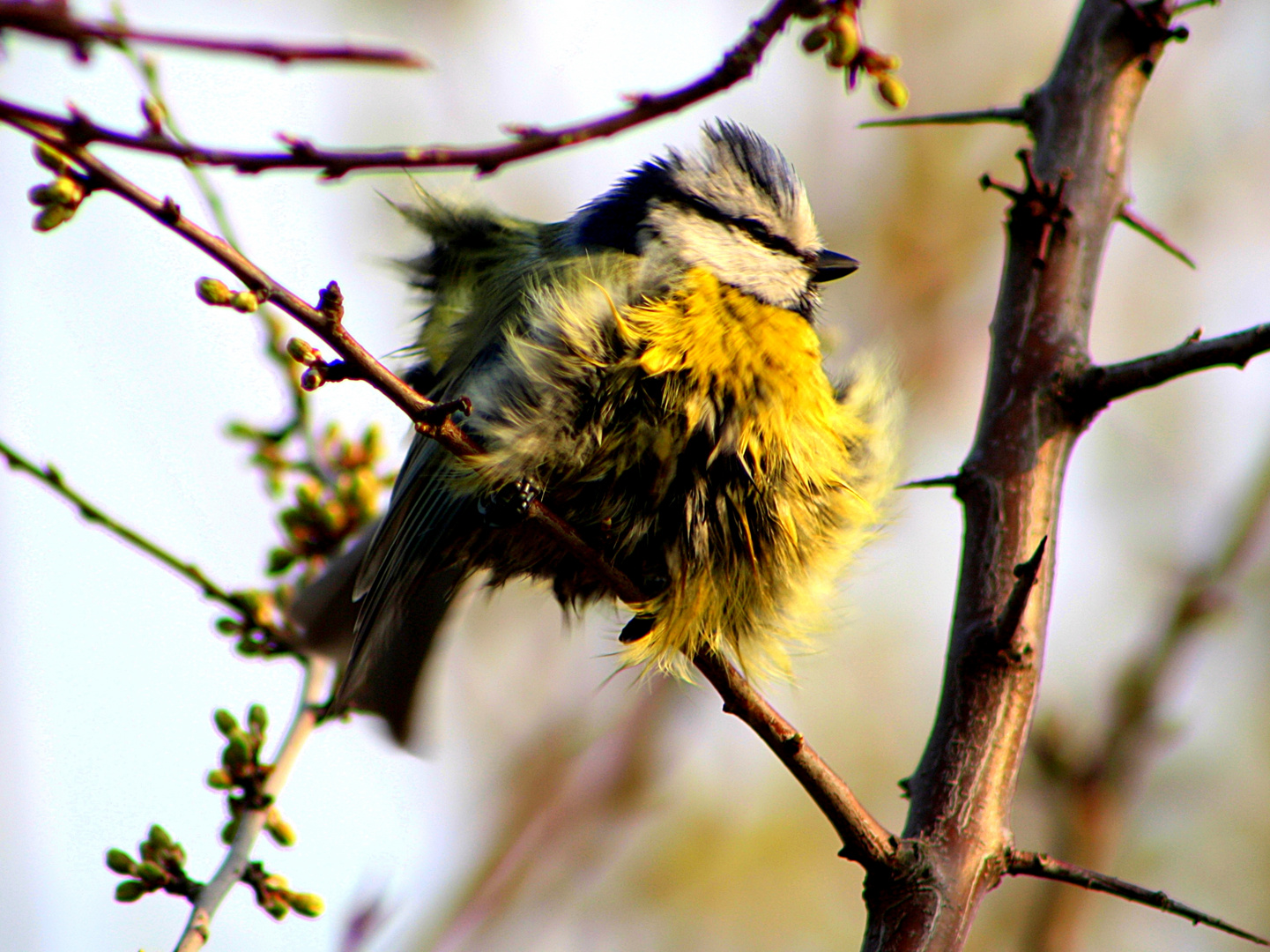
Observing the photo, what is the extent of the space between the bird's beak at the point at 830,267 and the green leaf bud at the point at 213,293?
2.16 m

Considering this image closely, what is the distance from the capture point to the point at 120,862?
2326 millimetres

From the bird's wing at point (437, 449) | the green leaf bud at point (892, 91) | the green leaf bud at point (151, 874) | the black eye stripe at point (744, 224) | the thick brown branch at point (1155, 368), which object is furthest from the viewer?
the black eye stripe at point (744, 224)

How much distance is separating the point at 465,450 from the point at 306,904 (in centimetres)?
115

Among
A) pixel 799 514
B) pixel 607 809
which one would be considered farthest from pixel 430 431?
pixel 607 809

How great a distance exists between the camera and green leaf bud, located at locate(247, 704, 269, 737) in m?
2.53

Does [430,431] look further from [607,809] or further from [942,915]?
[607,809]

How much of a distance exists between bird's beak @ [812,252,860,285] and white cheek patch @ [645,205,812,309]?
0.05 meters

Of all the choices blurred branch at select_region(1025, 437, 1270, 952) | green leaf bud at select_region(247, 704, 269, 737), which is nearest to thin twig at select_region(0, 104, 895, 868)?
green leaf bud at select_region(247, 704, 269, 737)

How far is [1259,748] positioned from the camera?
7188 millimetres

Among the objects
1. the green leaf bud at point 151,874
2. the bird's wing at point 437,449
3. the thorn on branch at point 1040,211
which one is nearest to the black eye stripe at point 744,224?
the bird's wing at point 437,449

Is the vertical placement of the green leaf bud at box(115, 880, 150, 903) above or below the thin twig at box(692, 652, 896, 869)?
below

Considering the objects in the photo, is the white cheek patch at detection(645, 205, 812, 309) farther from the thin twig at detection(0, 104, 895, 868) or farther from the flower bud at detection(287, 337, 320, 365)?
the flower bud at detection(287, 337, 320, 365)

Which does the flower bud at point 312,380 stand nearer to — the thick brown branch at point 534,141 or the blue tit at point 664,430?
the thick brown branch at point 534,141

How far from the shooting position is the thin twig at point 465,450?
1340 millimetres
